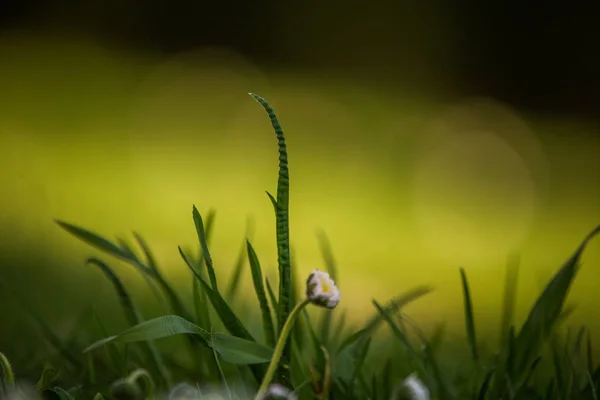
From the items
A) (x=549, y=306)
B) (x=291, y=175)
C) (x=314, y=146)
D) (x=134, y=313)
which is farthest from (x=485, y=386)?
(x=314, y=146)

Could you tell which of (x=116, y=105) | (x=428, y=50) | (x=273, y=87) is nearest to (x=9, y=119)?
(x=116, y=105)

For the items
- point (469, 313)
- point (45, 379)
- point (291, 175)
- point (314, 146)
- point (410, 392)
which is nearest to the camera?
point (410, 392)

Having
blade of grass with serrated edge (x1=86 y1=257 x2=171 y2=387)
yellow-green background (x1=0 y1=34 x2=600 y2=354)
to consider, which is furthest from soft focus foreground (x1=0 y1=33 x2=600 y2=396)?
blade of grass with serrated edge (x1=86 y1=257 x2=171 y2=387)

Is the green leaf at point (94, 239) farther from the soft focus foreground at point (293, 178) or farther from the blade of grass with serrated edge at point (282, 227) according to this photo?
the soft focus foreground at point (293, 178)

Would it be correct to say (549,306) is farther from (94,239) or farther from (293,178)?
(293,178)

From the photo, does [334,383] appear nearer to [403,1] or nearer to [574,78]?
[574,78]

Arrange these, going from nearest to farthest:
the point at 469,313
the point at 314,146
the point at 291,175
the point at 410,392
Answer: the point at 410,392
the point at 469,313
the point at 291,175
the point at 314,146

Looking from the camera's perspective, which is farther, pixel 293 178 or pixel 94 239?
pixel 293 178
